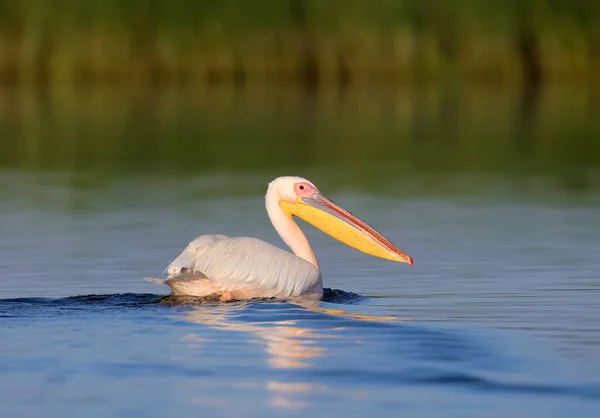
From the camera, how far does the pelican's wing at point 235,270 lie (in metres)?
7.80

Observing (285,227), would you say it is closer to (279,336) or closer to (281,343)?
(279,336)

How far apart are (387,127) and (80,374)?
16.4m

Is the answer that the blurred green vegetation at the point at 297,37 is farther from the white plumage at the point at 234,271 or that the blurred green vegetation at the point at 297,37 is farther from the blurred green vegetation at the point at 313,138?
the white plumage at the point at 234,271

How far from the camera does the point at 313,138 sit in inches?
804

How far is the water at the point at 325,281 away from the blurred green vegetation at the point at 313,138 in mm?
96

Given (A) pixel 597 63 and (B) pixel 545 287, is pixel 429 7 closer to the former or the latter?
(A) pixel 597 63

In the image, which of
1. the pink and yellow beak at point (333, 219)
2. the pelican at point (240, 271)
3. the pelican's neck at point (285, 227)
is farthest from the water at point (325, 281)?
the pelican's neck at point (285, 227)

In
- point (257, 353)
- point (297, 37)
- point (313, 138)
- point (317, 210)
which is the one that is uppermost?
point (297, 37)

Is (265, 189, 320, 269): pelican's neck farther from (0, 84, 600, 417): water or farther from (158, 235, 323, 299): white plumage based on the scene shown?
(158, 235, 323, 299): white plumage

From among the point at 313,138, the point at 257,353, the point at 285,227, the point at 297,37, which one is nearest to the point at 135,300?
the point at 285,227

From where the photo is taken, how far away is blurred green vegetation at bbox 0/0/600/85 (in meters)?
28.8

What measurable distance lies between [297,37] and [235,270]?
2168cm

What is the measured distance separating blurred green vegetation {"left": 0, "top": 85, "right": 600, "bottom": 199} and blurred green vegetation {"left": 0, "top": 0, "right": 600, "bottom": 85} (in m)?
0.75

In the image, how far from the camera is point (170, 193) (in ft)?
45.3
